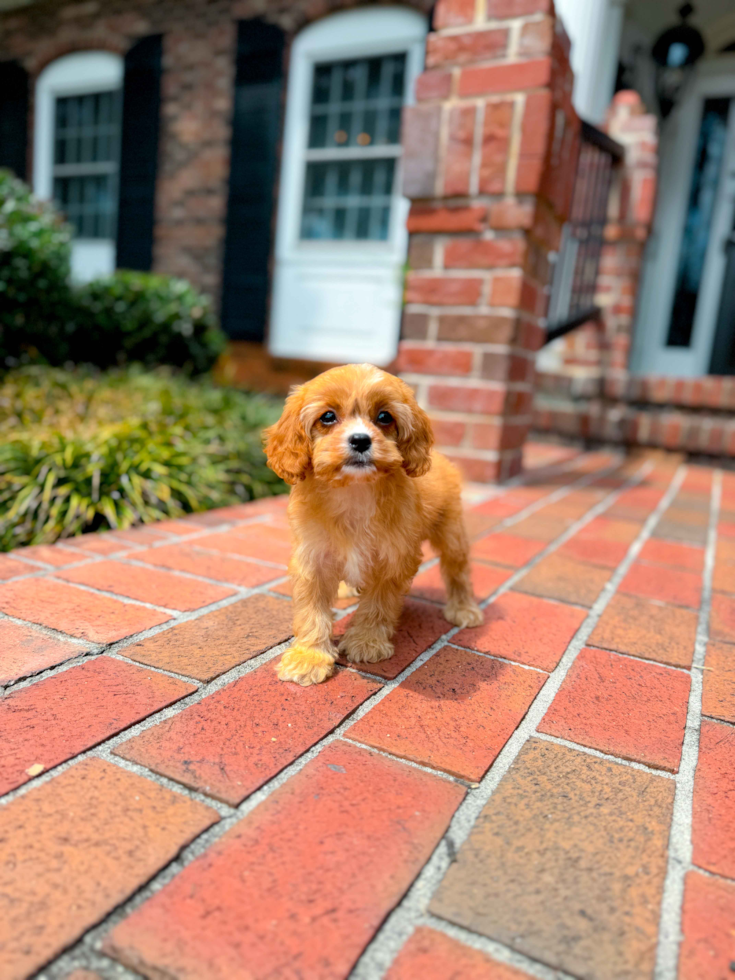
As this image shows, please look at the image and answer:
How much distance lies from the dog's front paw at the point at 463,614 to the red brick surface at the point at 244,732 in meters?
0.48

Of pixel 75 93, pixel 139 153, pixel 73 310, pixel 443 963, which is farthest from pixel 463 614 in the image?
pixel 75 93

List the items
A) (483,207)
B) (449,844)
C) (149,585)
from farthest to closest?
(483,207) → (149,585) → (449,844)

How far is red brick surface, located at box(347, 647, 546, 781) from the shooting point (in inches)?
53.9

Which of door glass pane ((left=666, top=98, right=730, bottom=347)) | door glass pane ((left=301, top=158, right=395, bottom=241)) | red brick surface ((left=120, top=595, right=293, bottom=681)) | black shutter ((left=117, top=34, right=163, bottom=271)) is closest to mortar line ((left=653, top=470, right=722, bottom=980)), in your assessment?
red brick surface ((left=120, top=595, right=293, bottom=681))

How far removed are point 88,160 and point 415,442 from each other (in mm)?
9780

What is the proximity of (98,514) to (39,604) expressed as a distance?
1183mm

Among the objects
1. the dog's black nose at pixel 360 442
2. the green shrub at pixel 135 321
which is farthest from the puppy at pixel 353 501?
the green shrub at pixel 135 321

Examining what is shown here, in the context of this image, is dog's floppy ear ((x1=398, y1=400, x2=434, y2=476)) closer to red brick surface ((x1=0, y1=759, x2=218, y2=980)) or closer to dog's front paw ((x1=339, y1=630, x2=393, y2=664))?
dog's front paw ((x1=339, y1=630, x2=393, y2=664))

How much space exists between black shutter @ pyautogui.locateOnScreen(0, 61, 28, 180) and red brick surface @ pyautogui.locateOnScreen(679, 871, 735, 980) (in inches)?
452

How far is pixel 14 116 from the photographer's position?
31.0 ft

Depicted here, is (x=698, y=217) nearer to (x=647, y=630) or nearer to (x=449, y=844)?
(x=647, y=630)

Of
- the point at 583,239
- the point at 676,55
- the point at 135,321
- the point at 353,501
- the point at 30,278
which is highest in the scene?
the point at 676,55

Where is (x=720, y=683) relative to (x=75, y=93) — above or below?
below

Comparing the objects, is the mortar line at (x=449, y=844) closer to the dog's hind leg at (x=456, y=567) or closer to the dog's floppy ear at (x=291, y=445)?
the dog's hind leg at (x=456, y=567)
